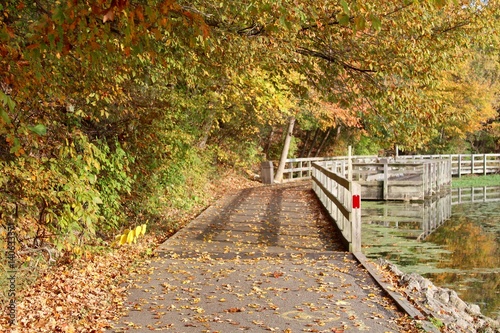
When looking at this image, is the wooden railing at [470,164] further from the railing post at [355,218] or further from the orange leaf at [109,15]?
the orange leaf at [109,15]

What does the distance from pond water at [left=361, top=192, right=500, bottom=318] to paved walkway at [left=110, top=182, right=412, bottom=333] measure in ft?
5.83

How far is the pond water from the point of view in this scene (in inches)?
500

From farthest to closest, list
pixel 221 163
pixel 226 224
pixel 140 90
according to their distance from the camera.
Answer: pixel 221 163 → pixel 226 224 → pixel 140 90

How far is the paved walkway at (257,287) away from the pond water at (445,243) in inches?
70.0

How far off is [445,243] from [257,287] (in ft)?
31.9

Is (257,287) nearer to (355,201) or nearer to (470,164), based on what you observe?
(355,201)

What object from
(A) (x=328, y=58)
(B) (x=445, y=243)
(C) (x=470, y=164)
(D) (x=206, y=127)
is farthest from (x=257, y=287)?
(C) (x=470, y=164)

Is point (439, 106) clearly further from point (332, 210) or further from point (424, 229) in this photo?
point (424, 229)

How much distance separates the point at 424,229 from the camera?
65.6 ft

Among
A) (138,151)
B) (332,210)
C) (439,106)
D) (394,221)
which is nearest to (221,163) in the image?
(394,221)

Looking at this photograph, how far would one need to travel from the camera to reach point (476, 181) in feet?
143

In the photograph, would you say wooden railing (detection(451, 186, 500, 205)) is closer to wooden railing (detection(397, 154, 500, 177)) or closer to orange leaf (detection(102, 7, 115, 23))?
wooden railing (detection(397, 154, 500, 177))

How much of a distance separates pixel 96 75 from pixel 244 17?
2208mm

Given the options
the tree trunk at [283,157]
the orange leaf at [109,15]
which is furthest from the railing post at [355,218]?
the tree trunk at [283,157]
